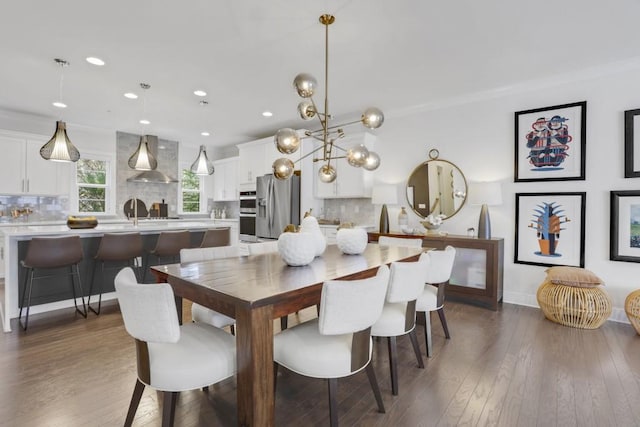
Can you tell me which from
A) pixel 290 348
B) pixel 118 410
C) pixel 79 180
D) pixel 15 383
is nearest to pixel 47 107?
pixel 79 180

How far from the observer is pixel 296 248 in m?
2.13

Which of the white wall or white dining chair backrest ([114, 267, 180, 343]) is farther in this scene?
the white wall

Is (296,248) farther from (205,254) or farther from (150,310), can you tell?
(150,310)

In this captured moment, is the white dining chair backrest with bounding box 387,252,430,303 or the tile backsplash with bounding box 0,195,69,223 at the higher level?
the tile backsplash with bounding box 0,195,69,223

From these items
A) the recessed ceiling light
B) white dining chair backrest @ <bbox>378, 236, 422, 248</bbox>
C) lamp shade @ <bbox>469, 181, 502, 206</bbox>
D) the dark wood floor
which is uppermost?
the recessed ceiling light

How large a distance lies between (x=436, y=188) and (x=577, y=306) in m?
2.06

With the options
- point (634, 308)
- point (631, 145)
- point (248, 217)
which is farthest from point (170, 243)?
point (631, 145)

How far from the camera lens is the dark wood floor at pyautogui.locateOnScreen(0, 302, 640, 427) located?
179 cm

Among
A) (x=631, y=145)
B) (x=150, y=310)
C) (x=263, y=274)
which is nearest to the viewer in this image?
(x=150, y=310)

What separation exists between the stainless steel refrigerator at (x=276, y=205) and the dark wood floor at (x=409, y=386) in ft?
9.39

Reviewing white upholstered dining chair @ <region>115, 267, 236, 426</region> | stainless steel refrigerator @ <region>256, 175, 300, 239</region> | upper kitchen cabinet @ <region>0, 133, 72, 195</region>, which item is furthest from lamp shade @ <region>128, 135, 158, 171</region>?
white upholstered dining chair @ <region>115, 267, 236, 426</region>

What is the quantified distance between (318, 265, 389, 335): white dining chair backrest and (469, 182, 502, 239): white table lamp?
2790 mm

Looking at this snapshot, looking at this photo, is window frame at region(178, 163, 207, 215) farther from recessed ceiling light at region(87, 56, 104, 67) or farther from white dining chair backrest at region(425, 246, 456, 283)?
white dining chair backrest at region(425, 246, 456, 283)

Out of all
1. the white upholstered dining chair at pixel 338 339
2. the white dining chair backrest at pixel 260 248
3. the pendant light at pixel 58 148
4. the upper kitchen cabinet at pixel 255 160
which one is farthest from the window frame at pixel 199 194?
the white upholstered dining chair at pixel 338 339
